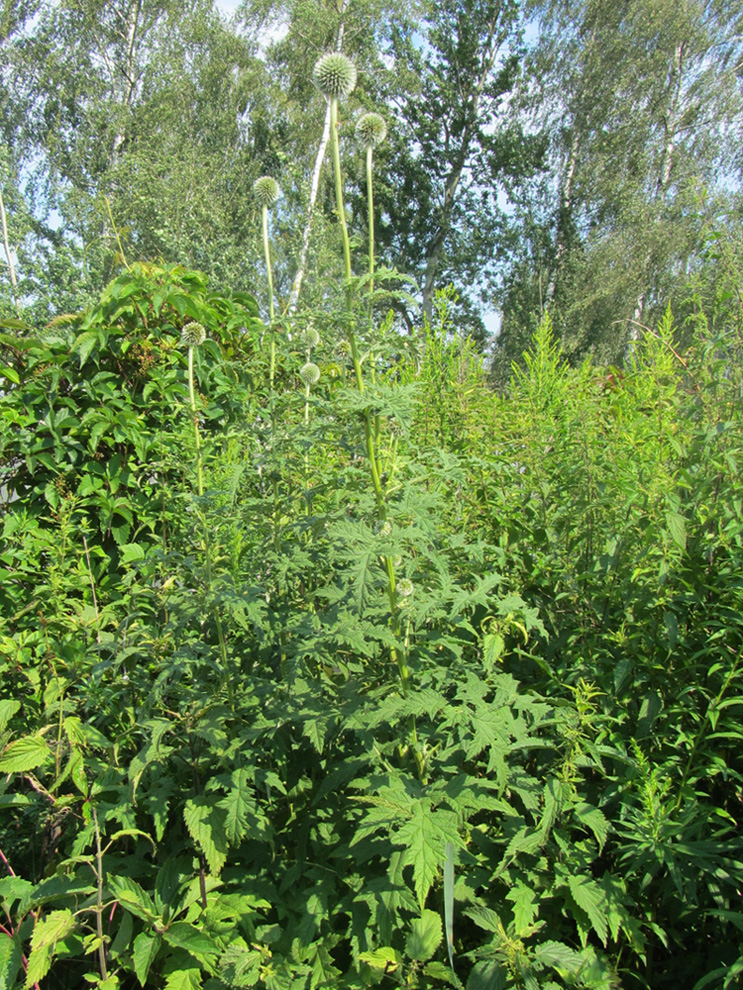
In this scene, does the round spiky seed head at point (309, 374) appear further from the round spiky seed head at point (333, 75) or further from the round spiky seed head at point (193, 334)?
the round spiky seed head at point (333, 75)

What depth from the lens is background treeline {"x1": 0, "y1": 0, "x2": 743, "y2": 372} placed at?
1964 centimetres

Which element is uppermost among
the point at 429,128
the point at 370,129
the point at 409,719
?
the point at 429,128

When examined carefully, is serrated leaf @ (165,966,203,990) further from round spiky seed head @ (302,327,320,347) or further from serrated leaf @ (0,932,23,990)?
round spiky seed head @ (302,327,320,347)

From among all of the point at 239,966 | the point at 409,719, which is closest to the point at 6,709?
the point at 239,966

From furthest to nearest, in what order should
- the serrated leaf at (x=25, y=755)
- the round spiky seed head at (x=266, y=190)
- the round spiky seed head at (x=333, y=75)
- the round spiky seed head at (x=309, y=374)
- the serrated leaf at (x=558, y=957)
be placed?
the round spiky seed head at (x=266, y=190) < the round spiky seed head at (x=309, y=374) < the round spiky seed head at (x=333, y=75) < the serrated leaf at (x=25, y=755) < the serrated leaf at (x=558, y=957)

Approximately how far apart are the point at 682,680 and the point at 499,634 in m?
0.59

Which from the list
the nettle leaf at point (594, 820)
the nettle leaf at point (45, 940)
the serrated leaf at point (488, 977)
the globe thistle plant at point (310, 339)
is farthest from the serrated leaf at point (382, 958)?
the globe thistle plant at point (310, 339)

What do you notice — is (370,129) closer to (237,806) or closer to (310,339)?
(310,339)

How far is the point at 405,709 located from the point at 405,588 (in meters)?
0.32

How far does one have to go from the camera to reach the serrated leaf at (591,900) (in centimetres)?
163

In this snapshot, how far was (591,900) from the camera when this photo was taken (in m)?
1.67

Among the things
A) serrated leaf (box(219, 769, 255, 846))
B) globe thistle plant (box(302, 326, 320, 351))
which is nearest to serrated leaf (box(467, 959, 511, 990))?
serrated leaf (box(219, 769, 255, 846))

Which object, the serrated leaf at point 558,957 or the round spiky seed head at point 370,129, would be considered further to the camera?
the round spiky seed head at point 370,129

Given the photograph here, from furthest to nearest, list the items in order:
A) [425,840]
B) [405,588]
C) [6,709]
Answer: [6,709] < [405,588] < [425,840]
